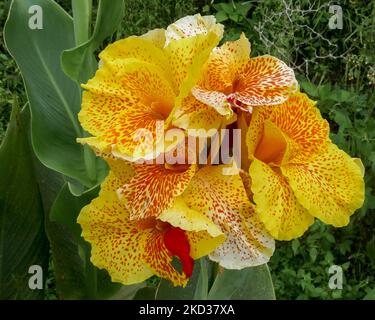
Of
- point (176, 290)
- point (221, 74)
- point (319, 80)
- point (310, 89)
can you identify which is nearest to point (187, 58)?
point (221, 74)

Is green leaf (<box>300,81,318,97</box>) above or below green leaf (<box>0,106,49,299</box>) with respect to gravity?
below

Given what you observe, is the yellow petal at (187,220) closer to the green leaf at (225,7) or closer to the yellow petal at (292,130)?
the yellow petal at (292,130)

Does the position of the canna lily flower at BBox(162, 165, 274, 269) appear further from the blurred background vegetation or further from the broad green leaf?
the blurred background vegetation

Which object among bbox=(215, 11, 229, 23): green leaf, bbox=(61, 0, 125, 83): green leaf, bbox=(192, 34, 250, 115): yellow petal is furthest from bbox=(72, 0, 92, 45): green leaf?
bbox=(215, 11, 229, 23): green leaf

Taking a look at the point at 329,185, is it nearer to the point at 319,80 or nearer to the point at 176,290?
the point at 176,290

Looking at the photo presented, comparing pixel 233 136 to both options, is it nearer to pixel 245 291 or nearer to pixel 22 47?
pixel 245 291

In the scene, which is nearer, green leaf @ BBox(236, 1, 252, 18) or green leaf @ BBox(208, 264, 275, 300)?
green leaf @ BBox(208, 264, 275, 300)

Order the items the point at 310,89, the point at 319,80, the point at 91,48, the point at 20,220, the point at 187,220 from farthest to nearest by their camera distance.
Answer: the point at 319,80 → the point at 310,89 → the point at 20,220 → the point at 91,48 → the point at 187,220
